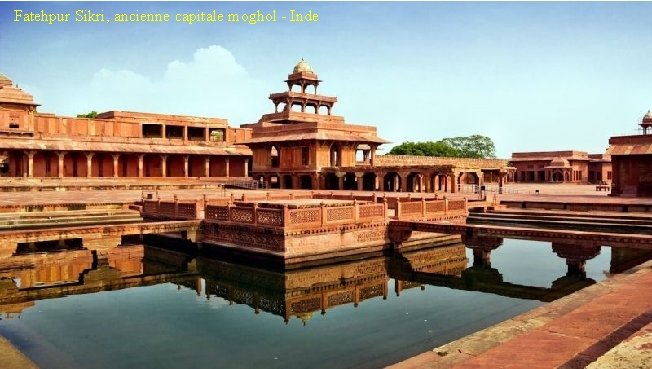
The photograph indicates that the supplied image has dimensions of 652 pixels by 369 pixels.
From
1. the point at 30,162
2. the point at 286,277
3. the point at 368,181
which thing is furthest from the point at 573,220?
the point at 30,162

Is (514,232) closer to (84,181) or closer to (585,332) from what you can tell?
(585,332)

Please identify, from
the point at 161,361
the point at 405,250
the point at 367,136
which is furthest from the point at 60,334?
the point at 367,136

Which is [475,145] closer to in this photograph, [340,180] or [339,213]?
[340,180]

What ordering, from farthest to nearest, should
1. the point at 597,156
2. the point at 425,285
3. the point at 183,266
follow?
1. the point at 597,156
2. the point at 183,266
3. the point at 425,285

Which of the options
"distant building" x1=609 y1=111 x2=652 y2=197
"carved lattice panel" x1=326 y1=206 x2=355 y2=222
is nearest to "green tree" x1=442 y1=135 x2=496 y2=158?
"distant building" x1=609 y1=111 x2=652 y2=197

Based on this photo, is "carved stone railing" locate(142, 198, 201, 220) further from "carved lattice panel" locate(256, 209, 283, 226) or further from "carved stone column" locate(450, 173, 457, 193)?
"carved stone column" locate(450, 173, 457, 193)

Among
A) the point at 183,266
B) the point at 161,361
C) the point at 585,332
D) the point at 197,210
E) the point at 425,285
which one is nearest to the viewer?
the point at 585,332

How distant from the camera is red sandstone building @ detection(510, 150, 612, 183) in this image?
211 ft

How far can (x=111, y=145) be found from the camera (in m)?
43.1

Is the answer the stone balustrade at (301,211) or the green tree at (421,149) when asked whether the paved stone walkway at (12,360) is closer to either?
the stone balustrade at (301,211)

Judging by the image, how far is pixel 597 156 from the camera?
7012cm

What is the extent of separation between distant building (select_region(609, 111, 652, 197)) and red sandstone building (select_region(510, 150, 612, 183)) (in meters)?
35.5

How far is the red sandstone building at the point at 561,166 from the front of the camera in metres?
64.2

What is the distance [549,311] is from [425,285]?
6.59 metres
